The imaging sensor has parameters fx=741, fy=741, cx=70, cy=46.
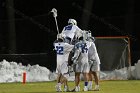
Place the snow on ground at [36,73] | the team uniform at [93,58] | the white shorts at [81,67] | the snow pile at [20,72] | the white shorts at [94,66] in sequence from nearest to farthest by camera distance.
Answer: the white shorts at [81,67] < the team uniform at [93,58] < the white shorts at [94,66] < the snow pile at [20,72] < the snow on ground at [36,73]

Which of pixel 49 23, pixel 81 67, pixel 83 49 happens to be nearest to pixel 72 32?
pixel 83 49

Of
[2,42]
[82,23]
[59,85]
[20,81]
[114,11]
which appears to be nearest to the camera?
[59,85]

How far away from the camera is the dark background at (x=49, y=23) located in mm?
39938

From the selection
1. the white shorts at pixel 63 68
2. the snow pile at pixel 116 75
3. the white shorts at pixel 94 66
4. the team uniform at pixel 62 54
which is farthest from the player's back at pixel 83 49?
the snow pile at pixel 116 75

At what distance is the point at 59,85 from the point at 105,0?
78.0 feet

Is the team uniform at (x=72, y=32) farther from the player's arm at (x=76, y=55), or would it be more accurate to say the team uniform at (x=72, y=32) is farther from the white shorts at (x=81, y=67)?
the white shorts at (x=81, y=67)

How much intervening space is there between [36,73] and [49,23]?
12.2ft

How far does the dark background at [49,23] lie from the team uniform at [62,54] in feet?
37.4

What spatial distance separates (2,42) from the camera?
39.9 m

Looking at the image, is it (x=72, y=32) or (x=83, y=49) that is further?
(x=72, y=32)

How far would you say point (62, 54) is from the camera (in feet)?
89.8

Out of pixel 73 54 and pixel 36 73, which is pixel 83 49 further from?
pixel 36 73

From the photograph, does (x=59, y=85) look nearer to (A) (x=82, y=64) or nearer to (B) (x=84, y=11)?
(A) (x=82, y=64)

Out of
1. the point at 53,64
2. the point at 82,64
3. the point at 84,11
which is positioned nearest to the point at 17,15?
the point at 84,11
